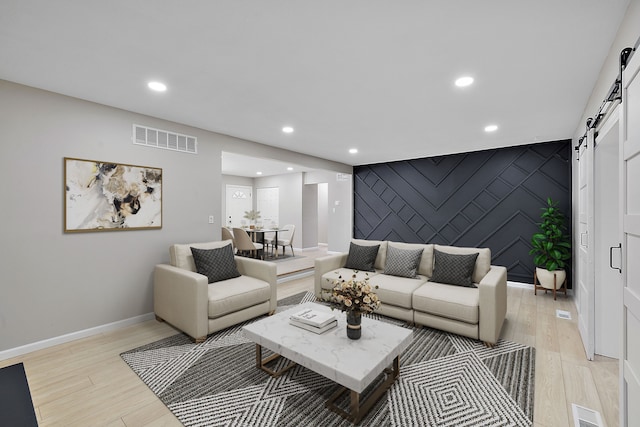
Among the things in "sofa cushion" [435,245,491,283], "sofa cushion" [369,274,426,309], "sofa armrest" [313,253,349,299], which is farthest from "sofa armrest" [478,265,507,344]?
"sofa armrest" [313,253,349,299]

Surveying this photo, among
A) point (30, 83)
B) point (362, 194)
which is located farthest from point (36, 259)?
point (362, 194)

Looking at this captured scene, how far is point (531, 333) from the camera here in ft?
10.3

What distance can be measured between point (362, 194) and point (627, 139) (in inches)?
232

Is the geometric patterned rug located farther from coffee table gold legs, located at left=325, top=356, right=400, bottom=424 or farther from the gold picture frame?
the gold picture frame

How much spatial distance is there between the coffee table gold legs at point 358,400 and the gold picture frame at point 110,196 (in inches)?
114

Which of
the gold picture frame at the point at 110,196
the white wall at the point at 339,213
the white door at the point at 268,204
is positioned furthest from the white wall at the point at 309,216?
the gold picture frame at the point at 110,196

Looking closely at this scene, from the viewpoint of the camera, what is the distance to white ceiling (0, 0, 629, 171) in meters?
1.70

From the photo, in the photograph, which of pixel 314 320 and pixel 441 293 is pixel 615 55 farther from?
pixel 314 320

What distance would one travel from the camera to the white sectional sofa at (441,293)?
284 cm

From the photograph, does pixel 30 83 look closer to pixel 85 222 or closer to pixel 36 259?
pixel 85 222

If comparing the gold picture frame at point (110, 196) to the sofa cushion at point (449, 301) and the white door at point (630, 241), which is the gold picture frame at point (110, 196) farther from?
the white door at point (630, 241)

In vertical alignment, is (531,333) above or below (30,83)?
below

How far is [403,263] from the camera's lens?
3820mm

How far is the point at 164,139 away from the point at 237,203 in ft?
21.1
